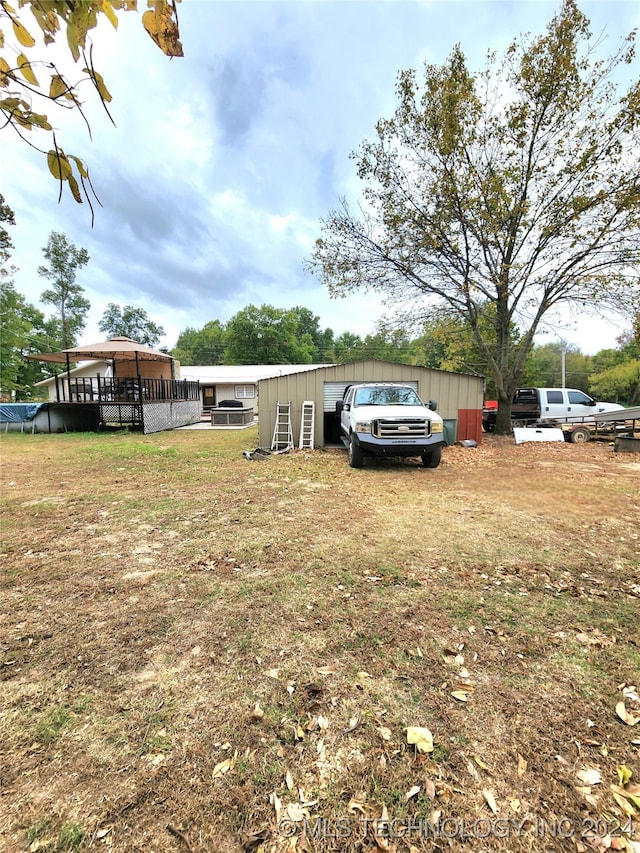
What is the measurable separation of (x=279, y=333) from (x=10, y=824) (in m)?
45.5

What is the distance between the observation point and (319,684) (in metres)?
1.96

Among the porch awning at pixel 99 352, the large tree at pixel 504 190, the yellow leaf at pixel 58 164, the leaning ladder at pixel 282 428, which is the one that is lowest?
the leaning ladder at pixel 282 428

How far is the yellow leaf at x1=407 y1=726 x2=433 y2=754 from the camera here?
1580 millimetres

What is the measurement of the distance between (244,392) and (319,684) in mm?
25838

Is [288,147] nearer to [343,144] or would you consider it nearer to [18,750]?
[343,144]

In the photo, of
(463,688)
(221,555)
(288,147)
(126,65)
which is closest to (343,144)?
(288,147)

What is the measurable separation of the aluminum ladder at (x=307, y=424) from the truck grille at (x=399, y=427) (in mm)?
3689

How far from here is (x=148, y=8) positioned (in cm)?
111

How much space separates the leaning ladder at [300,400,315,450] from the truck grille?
3.71m

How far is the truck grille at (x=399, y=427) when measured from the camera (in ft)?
23.5

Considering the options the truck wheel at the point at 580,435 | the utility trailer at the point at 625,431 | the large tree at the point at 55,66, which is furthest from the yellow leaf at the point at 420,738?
the truck wheel at the point at 580,435

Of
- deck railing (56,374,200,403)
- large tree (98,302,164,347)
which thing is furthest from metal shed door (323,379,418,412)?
large tree (98,302,164,347)

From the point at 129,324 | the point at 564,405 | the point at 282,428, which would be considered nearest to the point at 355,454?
the point at 282,428

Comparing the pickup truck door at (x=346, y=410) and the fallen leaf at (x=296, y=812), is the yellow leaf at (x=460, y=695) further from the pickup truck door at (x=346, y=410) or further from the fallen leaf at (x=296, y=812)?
the pickup truck door at (x=346, y=410)
